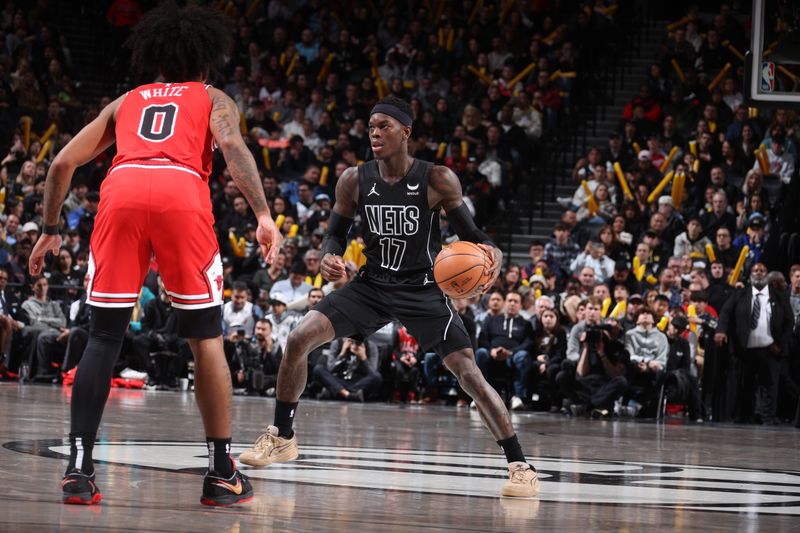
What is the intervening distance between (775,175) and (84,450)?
553 inches

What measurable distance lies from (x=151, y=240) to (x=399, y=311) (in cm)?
190

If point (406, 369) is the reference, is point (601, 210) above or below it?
above

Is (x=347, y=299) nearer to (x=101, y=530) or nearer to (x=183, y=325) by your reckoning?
(x=183, y=325)

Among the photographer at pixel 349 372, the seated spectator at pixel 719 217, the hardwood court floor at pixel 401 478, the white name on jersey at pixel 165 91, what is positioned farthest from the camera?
the seated spectator at pixel 719 217

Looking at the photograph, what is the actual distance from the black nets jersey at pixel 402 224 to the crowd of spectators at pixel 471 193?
7.56 metres

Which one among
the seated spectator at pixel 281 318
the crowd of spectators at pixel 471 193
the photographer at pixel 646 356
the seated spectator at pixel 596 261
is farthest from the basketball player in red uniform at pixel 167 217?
the seated spectator at pixel 596 261

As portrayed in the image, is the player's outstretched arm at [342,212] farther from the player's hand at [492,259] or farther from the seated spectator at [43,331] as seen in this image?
the seated spectator at [43,331]

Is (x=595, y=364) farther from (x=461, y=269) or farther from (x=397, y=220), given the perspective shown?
(x=461, y=269)

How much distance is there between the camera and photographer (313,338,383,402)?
14.8 m

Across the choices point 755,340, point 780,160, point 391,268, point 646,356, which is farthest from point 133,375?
point 391,268

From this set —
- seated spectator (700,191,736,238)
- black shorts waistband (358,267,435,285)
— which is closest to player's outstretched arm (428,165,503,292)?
black shorts waistband (358,267,435,285)

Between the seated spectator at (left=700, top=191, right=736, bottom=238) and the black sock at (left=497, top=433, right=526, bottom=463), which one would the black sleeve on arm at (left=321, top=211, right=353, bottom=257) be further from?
the seated spectator at (left=700, top=191, right=736, bottom=238)

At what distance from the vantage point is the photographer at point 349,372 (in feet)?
48.4

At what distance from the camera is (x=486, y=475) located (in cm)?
666
